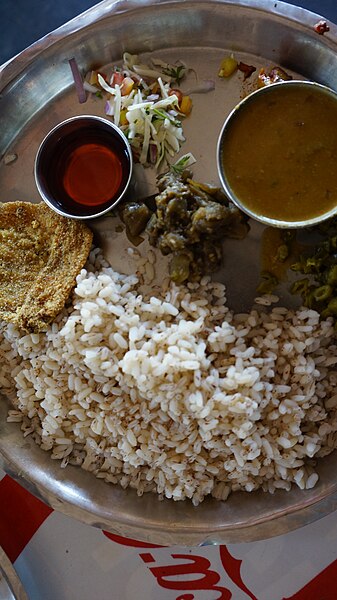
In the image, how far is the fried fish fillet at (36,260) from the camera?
9.39 feet

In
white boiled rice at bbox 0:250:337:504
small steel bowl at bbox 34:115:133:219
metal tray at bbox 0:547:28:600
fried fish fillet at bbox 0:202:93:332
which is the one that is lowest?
metal tray at bbox 0:547:28:600

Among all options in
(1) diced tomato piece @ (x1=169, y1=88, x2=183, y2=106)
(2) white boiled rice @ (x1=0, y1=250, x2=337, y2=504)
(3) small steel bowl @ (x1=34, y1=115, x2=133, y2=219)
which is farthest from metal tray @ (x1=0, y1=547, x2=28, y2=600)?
(1) diced tomato piece @ (x1=169, y1=88, x2=183, y2=106)

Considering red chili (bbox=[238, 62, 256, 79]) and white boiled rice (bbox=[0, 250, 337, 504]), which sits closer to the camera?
white boiled rice (bbox=[0, 250, 337, 504])

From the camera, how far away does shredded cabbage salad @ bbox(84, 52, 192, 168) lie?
2898mm

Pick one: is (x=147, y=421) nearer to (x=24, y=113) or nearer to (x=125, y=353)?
(x=125, y=353)

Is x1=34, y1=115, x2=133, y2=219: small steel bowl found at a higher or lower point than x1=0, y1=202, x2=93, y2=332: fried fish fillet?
higher

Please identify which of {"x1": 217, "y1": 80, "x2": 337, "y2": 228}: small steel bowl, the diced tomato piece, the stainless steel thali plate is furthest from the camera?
the diced tomato piece

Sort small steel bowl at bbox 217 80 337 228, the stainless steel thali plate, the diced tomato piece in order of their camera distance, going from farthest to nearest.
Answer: the diced tomato piece → the stainless steel thali plate → small steel bowl at bbox 217 80 337 228

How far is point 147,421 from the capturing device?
2.82 metres

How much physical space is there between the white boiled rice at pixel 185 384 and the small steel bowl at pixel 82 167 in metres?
0.27

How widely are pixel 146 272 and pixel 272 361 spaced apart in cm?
72

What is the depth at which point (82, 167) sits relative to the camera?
2.95 meters

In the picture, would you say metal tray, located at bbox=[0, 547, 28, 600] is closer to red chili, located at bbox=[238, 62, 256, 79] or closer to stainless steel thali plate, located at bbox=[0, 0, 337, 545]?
stainless steel thali plate, located at bbox=[0, 0, 337, 545]

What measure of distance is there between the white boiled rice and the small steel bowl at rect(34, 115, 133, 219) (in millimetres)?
271
